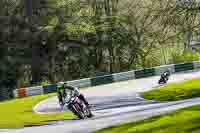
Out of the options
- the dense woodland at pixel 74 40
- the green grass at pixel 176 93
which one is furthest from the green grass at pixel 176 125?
the dense woodland at pixel 74 40

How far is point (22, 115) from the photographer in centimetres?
2858

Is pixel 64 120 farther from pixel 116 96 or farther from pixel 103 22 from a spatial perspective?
pixel 103 22

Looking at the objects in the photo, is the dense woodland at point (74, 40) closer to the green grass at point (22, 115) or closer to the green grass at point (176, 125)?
the green grass at point (22, 115)

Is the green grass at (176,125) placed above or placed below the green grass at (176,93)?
above

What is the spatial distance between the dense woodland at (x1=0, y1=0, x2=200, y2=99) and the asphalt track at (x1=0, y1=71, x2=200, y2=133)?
1177 centimetres

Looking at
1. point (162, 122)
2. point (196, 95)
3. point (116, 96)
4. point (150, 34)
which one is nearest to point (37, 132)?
point (162, 122)

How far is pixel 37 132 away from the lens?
68.6 feet

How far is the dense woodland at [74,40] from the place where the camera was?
168 feet

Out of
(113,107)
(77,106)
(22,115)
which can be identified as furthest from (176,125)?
(22,115)

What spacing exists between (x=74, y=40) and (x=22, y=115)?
25462 millimetres

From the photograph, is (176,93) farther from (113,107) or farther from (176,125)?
(176,125)

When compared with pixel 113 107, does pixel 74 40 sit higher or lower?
higher

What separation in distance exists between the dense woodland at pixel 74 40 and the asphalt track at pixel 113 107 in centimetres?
1177

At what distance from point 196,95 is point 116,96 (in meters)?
6.69
